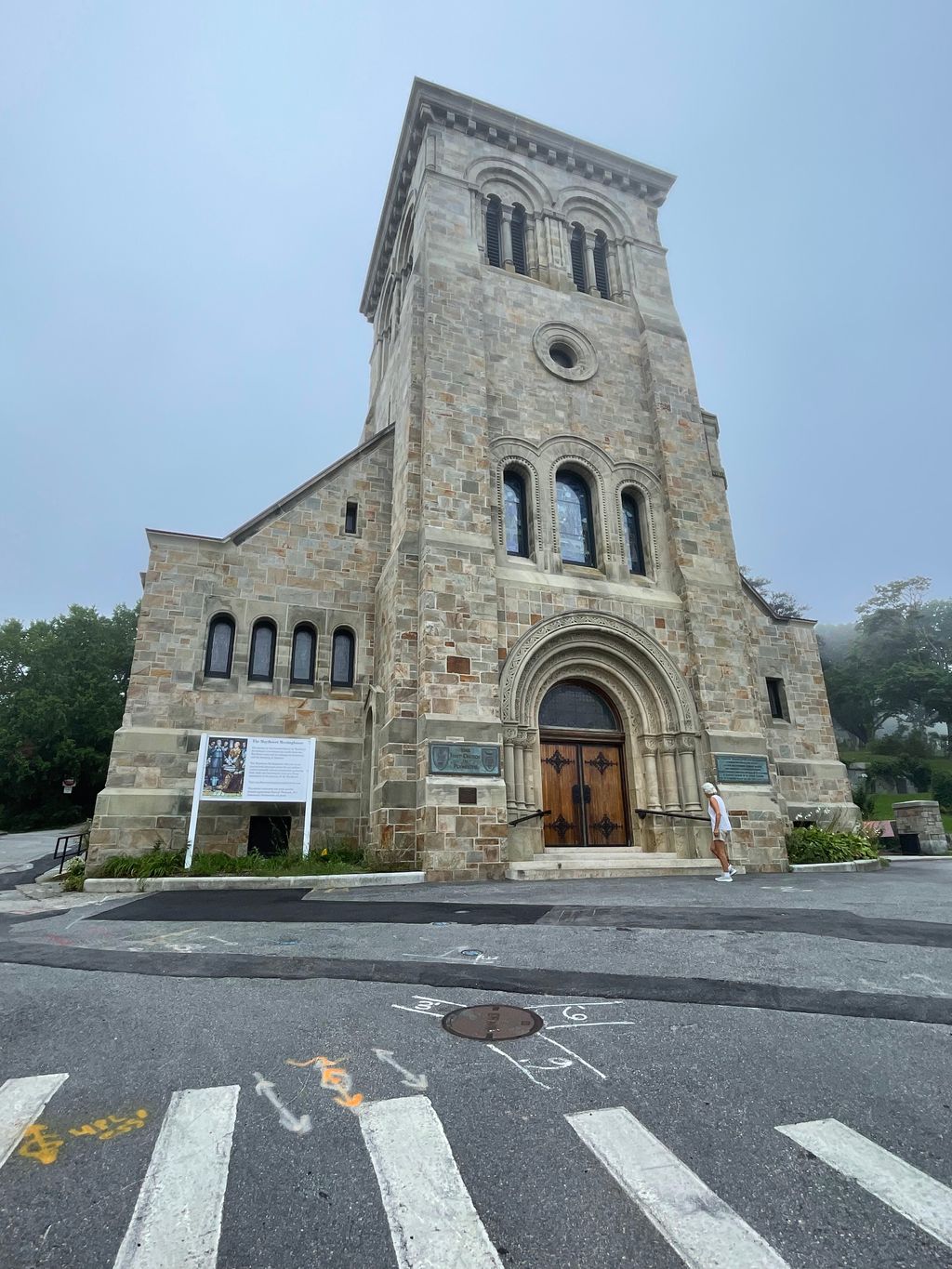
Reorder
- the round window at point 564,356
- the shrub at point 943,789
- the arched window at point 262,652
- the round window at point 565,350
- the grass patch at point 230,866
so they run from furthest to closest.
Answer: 1. the shrub at point 943,789
2. the round window at point 564,356
3. the round window at point 565,350
4. the arched window at point 262,652
5. the grass patch at point 230,866

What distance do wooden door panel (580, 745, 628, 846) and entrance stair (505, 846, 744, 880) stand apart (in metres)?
0.63

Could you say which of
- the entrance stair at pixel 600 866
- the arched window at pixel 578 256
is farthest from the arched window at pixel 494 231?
the entrance stair at pixel 600 866

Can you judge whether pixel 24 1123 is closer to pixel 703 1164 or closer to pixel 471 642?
pixel 703 1164

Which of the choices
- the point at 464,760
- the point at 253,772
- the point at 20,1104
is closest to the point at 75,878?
the point at 253,772

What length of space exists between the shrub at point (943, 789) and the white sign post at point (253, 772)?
41.2m

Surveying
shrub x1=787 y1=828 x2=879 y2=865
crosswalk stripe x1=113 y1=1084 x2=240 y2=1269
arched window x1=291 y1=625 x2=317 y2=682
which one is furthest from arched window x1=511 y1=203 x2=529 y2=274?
crosswalk stripe x1=113 y1=1084 x2=240 y2=1269

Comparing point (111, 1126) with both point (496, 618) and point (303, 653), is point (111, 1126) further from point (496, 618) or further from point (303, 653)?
point (303, 653)

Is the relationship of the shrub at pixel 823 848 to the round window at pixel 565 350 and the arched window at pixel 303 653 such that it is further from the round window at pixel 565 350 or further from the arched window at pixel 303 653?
the round window at pixel 565 350

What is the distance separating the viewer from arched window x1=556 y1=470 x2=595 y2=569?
55.0 ft

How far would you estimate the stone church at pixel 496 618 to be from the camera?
13.4m

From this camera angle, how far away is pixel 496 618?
14180mm

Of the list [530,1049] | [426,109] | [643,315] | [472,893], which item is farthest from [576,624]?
[426,109]

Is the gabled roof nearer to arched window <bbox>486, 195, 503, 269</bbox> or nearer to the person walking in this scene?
arched window <bbox>486, 195, 503, 269</bbox>

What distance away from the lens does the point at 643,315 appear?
19.8 m
